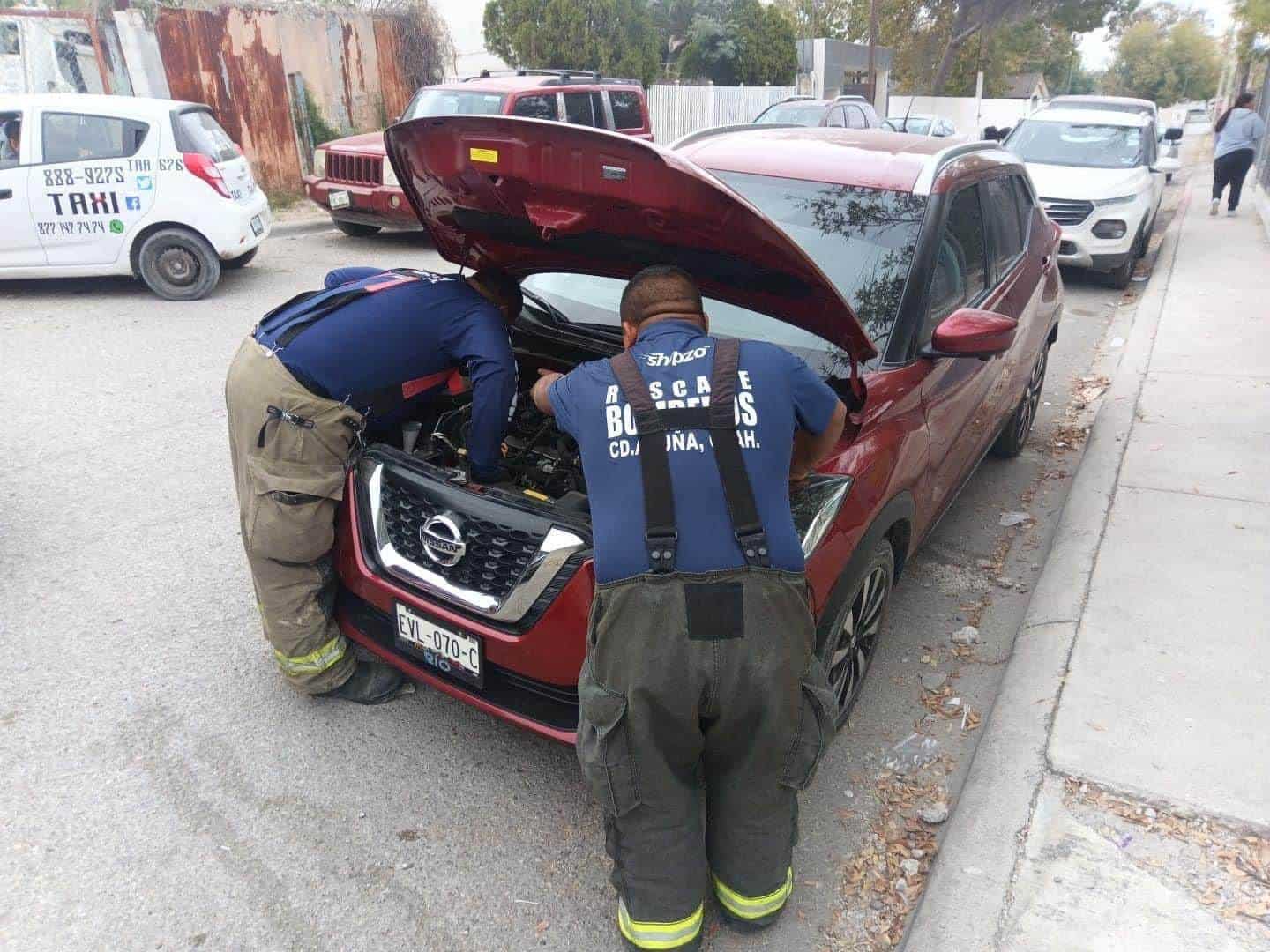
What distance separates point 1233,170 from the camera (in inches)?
519

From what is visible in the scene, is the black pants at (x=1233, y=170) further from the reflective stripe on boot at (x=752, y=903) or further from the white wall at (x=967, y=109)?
the white wall at (x=967, y=109)

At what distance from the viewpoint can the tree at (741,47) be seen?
25.7 m

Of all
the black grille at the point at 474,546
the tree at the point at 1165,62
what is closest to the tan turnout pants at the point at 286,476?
the black grille at the point at 474,546

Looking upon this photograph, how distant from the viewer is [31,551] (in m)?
4.10

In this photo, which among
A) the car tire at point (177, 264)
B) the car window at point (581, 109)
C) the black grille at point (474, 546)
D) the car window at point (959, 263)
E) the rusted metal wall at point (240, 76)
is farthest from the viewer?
the rusted metal wall at point (240, 76)

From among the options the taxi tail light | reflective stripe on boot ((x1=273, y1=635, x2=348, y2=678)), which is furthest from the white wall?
reflective stripe on boot ((x1=273, y1=635, x2=348, y2=678))

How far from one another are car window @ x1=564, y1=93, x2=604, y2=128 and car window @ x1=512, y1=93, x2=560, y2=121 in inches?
7.7

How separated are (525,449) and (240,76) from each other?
12770mm

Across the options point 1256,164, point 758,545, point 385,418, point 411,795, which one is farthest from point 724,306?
point 1256,164

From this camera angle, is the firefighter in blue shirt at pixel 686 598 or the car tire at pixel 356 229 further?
the car tire at pixel 356 229

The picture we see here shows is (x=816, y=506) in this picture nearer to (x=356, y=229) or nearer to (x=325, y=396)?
(x=325, y=396)

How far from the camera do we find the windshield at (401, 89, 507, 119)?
10094mm

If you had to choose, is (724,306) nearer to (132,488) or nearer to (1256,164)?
(132,488)

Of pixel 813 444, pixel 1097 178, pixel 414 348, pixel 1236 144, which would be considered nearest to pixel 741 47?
pixel 1236 144
